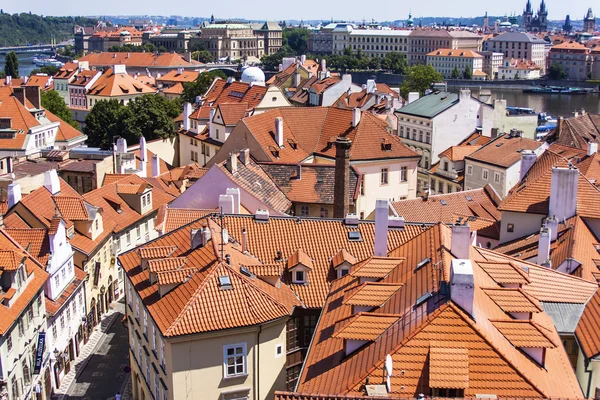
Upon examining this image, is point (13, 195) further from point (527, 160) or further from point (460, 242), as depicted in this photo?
point (527, 160)

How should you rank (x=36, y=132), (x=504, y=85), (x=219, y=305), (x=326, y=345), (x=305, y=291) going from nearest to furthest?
(x=326, y=345), (x=219, y=305), (x=305, y=291), (x=36, y=132), (x=504, y=85)

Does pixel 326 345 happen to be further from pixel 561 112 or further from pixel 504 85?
pixel 504 85

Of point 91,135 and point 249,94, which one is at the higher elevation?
point 249,94

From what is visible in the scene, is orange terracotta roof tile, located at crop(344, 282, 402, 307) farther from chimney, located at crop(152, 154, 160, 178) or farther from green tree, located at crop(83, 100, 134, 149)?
green tree, located at crop(83, 100, 134, 149)

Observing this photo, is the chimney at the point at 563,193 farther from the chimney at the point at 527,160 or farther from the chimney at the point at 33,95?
the chimney at the point at 33,95

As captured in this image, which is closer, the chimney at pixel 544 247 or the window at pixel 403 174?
the chimney at pixel 544 247

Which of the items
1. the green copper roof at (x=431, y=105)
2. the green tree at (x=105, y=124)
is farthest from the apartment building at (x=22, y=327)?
the green tree at (x=105, y=124)

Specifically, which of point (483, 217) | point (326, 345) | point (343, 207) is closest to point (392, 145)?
point (483, 217)
